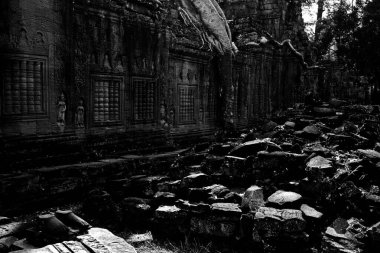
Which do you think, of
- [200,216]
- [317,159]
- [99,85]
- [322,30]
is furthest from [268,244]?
[322,30]

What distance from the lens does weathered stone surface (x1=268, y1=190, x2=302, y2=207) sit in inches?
184

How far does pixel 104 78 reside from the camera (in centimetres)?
730

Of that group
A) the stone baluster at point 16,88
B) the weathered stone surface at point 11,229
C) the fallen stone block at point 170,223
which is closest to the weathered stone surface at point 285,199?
the fallen stone block at point 170,223

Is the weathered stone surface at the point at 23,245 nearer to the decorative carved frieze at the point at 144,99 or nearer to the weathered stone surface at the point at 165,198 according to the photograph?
the weathered stone surface at the point at 165,198

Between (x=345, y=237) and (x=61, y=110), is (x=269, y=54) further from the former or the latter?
(x=345, y=237)

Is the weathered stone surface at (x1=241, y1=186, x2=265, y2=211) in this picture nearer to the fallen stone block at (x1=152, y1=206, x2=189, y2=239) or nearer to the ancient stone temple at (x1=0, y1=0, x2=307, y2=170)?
the fallen stone block at (x1=152, y1=206, x2=189, y2=239)

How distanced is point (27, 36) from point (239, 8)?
1334cm

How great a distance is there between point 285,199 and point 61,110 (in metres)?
4.29

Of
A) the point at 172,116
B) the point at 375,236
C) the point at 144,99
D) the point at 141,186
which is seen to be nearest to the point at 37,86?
the point at 141,186

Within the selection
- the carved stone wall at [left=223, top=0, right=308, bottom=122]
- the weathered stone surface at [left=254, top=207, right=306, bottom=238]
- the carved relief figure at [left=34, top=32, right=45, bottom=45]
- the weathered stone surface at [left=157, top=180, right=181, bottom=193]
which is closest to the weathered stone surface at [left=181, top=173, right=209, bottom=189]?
the weathered stone surface at [left=157, top=180, right=181, bottom=193]

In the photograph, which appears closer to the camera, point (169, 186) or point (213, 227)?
point (213, 227)

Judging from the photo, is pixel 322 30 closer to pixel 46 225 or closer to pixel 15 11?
pixel 15 11

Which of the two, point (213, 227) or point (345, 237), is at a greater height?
point (345, 237)

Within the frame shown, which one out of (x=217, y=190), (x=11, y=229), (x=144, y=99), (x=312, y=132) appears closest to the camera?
(x=11, y=229)
